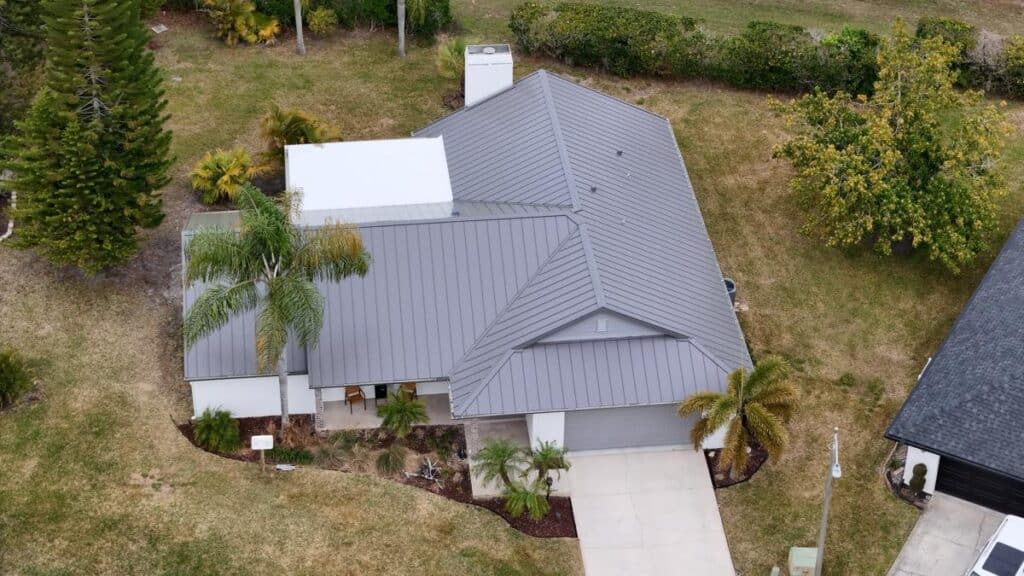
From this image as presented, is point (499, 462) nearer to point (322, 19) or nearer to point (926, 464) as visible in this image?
point (926, 464)

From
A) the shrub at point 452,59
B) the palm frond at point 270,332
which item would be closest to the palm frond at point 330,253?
the palm frond at point 270,332

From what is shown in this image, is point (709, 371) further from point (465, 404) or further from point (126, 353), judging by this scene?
point (126, 353)

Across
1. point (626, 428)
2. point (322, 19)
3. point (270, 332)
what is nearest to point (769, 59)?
point (322, 19)

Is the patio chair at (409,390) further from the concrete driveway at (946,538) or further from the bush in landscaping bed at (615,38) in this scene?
the bush in landscaping bed at (615,38)

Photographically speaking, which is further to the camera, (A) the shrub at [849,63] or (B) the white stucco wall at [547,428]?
(A) the shrub at [849,63]

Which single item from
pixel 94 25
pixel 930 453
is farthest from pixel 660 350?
pixel 94 25

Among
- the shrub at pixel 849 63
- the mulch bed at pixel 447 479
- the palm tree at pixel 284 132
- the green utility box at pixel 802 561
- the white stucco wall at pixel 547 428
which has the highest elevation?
the shrub at pixel 849 63

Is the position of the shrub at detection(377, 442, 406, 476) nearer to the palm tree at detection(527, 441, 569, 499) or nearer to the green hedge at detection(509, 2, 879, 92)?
the palm tree at detection(527, 441, 569, 499)
